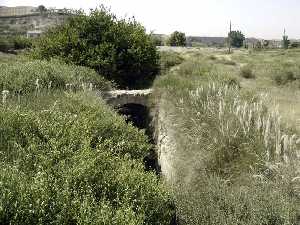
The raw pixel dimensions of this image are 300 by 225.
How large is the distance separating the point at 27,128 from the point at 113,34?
10321 mm

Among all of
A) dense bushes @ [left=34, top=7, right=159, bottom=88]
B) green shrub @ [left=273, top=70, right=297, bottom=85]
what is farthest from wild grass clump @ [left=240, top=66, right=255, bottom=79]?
dense bushes @ [left=34, top=7, right=159, bottom=88]

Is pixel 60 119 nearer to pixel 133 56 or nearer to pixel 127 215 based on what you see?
pixel 127 215

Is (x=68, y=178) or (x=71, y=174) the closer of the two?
(x=68, y=178)

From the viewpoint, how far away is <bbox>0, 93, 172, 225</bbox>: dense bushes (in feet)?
14.7

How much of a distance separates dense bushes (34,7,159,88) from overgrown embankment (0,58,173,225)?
7.48 m

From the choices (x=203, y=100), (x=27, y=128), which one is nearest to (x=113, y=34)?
(x=203, y=100)

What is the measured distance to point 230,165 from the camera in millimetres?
7461

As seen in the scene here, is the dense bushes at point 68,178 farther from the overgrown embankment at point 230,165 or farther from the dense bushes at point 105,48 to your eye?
the dense bushes at point 105,48

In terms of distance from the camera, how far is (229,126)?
27.2 ft

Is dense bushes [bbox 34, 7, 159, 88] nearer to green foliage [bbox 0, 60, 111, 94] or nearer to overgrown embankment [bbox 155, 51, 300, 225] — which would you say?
green foliage [bbox 0, 60, 111, 94]

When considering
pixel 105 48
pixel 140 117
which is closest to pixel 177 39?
pixel 105 48

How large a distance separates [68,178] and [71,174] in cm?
12

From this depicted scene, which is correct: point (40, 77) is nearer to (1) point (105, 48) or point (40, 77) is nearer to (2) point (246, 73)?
(1) point (105, 48)

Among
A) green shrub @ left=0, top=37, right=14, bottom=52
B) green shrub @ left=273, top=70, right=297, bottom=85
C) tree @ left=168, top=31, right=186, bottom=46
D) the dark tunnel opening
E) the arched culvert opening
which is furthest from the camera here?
tree @ left=168, top=31, right=186, bottom=46
